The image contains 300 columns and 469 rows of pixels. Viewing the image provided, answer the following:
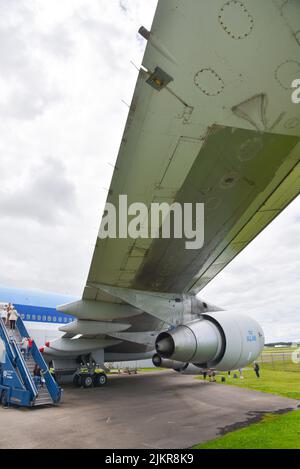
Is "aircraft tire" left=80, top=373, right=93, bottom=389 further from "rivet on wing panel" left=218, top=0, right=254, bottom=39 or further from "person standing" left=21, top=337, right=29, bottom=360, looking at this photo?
"rivet on wing panel" left=218, top=0, right=254, bottom=39

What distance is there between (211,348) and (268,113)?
517cm

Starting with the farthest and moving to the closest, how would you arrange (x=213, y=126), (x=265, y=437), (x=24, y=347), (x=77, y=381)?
1. (x=77, y=381)
2. (x=24, y=347)
3. (x=265, y=437)
4. (x=213, y=126)

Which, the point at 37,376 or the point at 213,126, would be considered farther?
the point at 37,376

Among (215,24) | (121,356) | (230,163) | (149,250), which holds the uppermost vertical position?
(215,24)

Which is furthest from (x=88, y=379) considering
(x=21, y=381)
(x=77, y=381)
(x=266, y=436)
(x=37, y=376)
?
(x=266, y=436)

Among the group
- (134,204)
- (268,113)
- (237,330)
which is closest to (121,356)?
(237,330)

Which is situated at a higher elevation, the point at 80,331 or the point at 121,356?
the point at 80,331

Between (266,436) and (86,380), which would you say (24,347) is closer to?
(86,380)

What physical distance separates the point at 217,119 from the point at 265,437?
5.55 meters

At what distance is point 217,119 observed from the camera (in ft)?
12.7

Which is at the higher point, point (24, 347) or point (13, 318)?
point (13, 318)

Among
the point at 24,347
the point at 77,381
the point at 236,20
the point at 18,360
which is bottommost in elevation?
the point at 77,381

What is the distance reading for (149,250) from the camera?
6848 mm

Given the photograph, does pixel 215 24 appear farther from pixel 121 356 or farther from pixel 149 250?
pixel 121 356
